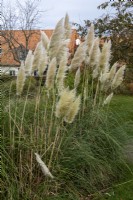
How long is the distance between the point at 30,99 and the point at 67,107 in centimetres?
140

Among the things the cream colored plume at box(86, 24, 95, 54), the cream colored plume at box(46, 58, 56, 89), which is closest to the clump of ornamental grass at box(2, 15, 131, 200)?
the cream colored plume at box(46, 58, 56, 89)

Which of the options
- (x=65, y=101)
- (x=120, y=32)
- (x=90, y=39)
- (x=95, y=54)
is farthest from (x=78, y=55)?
(x=120, y=32)

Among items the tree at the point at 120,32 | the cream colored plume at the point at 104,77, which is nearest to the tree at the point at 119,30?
the tree at the point at 120,32

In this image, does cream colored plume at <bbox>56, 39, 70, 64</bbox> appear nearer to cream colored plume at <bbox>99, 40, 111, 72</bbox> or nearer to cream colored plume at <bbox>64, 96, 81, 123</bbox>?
cream colored plume at <bbox>64, 96, 81, 123</bbox>

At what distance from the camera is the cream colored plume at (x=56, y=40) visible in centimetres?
373

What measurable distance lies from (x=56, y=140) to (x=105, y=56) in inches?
58.0

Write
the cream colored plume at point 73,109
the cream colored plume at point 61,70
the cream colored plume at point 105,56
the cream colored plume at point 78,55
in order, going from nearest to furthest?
the cream colored plume at point 73,109 → the cream colored plume at point 61,70 → the cream colored plume at point 78,55 → the cream colored plume at point 105,56

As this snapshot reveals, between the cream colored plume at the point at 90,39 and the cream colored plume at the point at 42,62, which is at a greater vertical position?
the cream colored plume at the point at 90,39

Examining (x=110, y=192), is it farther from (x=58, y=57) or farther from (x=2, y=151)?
(x=58, y=57)

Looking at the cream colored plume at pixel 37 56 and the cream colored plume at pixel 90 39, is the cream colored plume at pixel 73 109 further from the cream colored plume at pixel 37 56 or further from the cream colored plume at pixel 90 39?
the cream colored plume at pixel 90 39

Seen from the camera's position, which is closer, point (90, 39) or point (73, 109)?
point (73, 109)

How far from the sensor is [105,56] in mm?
4660

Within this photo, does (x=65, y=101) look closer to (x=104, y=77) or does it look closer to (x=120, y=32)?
(x=104, y=77)

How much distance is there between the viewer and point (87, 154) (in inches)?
156
